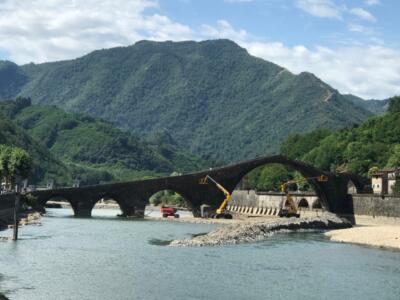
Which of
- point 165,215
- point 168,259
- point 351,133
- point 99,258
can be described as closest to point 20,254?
point 99,258

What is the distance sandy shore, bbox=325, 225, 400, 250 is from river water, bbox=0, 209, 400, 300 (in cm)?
437

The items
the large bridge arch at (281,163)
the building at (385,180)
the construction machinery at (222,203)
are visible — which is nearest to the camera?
the construction machinery at (222,203)

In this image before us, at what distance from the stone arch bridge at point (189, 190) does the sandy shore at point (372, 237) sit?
111 ft

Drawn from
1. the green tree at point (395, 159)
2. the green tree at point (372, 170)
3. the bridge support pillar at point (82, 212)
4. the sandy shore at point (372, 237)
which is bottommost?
the sandy shore at point (372, 237)

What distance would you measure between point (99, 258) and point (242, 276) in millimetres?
12450

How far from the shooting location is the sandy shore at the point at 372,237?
76.2 metres

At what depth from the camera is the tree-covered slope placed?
6348 inches

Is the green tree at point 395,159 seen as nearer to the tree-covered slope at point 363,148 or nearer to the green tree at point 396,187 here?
the tree-covered slope at point 363,148

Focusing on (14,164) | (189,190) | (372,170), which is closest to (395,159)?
(372,170)

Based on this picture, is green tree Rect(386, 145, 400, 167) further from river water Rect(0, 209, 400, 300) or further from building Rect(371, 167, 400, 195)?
river water Rect(0, 209, 400, 300)

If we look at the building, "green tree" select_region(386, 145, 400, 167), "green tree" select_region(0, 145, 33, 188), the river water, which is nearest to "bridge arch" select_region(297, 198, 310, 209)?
the building

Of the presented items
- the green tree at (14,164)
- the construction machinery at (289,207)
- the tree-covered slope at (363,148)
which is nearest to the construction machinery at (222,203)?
the construction machinery at (289,207)

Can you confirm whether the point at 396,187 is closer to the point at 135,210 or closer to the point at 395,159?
the point at 395,159

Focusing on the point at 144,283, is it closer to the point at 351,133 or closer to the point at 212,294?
the point at 212,294
